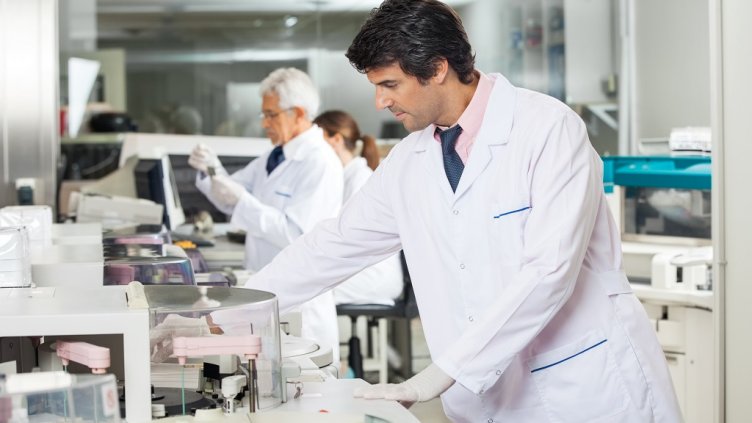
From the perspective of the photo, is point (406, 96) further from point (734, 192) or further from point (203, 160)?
point (203, 160)

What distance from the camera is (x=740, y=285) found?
113 inches

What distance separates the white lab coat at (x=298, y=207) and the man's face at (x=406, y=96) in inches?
66.5

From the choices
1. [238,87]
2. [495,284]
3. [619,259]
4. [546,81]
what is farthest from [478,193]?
[238,87]

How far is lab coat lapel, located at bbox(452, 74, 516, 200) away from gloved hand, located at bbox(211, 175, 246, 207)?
1.95 meters

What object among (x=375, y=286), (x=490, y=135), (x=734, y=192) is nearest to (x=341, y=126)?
(x=375, y=286)

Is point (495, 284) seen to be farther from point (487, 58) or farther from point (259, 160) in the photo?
point (487, 58)

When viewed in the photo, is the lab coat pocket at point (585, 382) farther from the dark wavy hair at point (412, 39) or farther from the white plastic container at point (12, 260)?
the white plastic container at point (12, 260)

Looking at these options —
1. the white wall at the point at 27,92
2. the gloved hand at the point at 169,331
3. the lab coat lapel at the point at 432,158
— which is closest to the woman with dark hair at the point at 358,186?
the white wall at the point at 27,92

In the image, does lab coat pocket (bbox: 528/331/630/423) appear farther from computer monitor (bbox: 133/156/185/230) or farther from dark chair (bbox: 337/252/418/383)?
computer monitor (bbox: 133/156/185/230)

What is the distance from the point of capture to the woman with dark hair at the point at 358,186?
4.27 metres

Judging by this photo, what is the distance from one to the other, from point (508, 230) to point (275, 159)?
2.32m

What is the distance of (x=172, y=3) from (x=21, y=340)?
5939mm

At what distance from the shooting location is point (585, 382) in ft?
6.01

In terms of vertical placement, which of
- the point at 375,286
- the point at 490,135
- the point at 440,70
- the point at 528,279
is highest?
the point at 440,70
